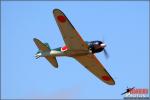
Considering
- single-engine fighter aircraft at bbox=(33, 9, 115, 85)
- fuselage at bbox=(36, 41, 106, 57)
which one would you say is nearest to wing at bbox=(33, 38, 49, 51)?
single-engine fighter aircraft at bbox=(33, 9, 115, 85)

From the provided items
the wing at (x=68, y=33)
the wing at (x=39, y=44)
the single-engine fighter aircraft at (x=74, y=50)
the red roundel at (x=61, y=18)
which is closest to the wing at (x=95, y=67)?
the single-engine fighter aircraft at (x=74, y=50)

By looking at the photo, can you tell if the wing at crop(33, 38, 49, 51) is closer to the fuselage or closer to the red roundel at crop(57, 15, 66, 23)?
the fuselage

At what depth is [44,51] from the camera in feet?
134

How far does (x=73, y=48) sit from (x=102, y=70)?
5031 millimetres

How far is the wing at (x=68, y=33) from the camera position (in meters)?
35.7

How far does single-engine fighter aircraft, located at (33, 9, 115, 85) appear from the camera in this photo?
119 feet

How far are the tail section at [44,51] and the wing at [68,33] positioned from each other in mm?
3348

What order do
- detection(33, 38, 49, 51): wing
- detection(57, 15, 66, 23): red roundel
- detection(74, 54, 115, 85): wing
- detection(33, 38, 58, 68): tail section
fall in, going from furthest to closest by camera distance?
1. detection(33, 38, 49, 51): wing
2. detection(33, 38, 58, 68): tail section
3. detection(74, 54, 115, 85): wing
4. detection(57, 15, 66, 23): red roundel

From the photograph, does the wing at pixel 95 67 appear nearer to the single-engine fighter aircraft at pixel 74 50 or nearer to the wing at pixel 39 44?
the single-engine fighter aircraft at pixel 74 50

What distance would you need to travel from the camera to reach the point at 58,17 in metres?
35.8

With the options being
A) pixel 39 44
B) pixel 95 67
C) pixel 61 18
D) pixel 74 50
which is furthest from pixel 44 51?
pixel 61 18

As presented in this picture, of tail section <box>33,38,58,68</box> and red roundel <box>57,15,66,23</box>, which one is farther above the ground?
red roundel <box>57,15,66,23</box>

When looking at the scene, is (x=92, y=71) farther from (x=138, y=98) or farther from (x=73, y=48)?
(x=138, y=98)

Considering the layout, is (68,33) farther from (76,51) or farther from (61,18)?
(76,51)
